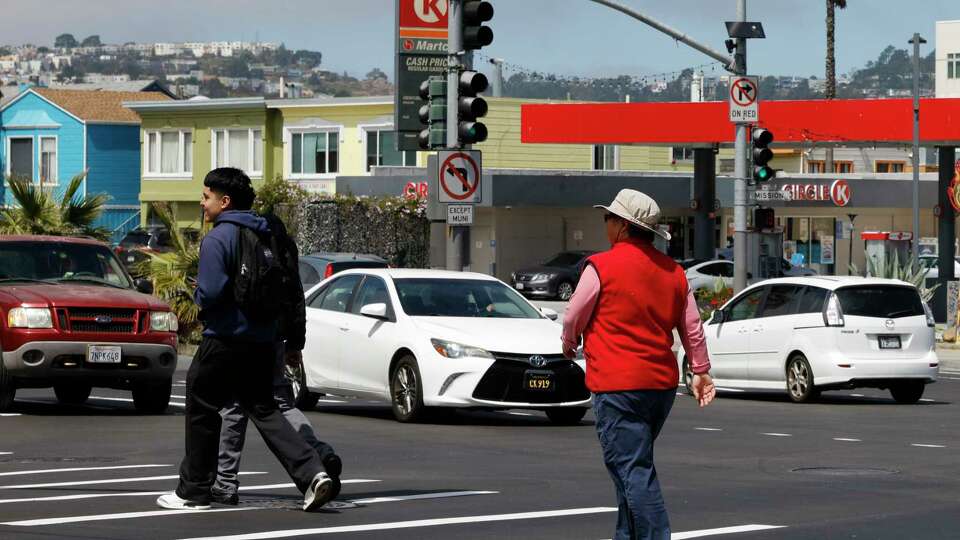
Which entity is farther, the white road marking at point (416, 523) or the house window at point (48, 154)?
the house window at point (48, 154)

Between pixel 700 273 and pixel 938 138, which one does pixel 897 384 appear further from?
pixel 700 273

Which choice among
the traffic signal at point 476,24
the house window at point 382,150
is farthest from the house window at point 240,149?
the traffic signal at point 476,24

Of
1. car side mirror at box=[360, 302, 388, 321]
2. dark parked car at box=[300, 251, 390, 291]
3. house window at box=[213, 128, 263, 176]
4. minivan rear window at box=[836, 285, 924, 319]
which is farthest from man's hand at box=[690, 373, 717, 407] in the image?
house window at box=[213, 128, 263, 176]

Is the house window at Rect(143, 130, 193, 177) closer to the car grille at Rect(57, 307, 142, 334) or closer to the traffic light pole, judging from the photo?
the traffic light pole

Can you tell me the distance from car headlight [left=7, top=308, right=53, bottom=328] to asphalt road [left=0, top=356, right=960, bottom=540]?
89cm

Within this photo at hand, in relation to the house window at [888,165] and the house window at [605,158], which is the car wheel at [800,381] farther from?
the house window at [888,165]

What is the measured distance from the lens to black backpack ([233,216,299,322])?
35.0 ft

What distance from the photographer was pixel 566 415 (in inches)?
701

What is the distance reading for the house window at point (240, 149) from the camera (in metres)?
69.1

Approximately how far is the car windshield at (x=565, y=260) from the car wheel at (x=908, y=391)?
33.1m

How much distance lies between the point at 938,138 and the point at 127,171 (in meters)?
43.4

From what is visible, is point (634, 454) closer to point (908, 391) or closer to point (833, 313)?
point (833, 313)

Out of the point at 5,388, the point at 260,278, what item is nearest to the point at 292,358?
the point at 260,278

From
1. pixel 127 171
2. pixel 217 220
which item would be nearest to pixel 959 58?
pixel 127 171
